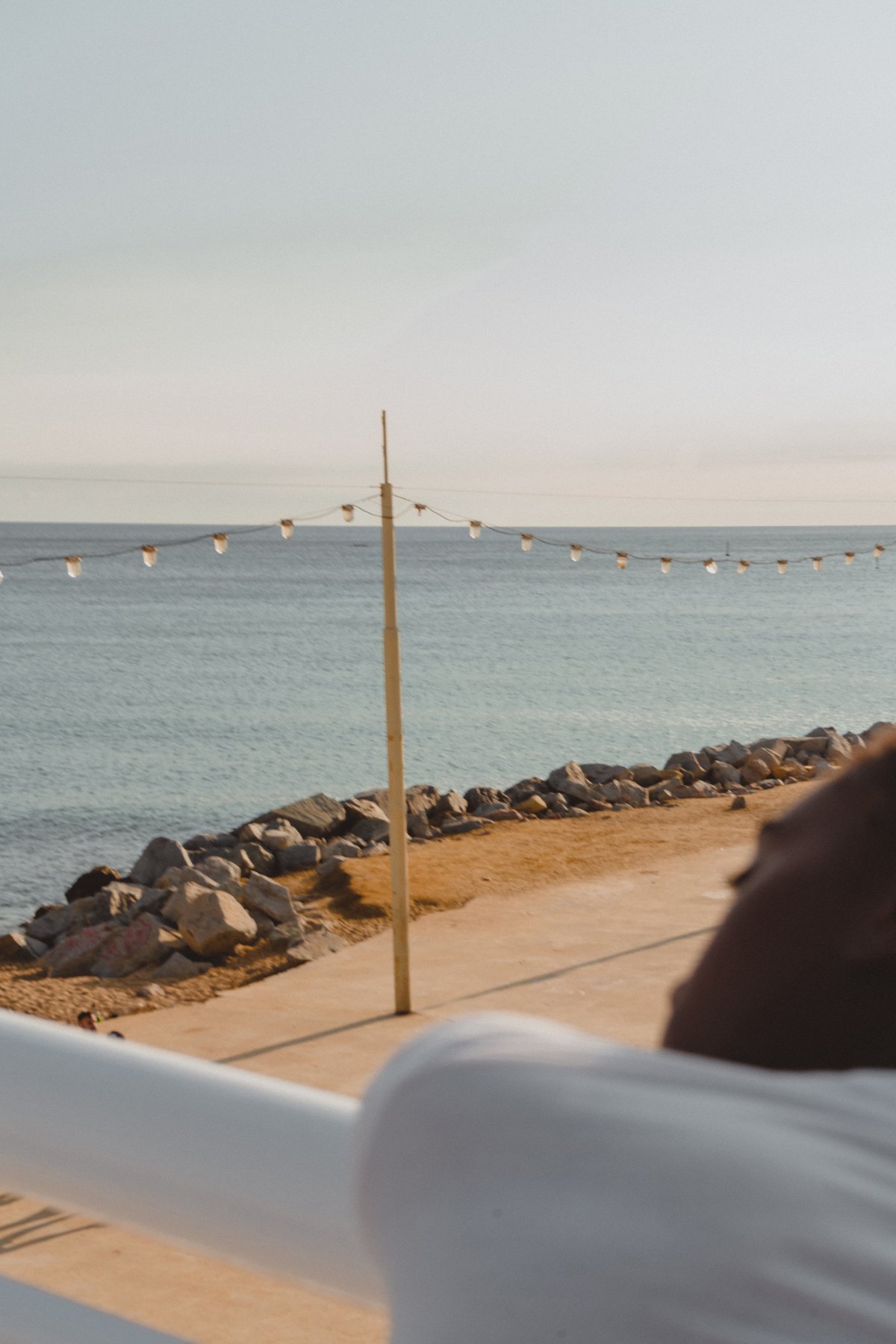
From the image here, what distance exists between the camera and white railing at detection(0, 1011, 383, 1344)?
1008mm

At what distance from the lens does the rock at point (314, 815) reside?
2344 centimetres

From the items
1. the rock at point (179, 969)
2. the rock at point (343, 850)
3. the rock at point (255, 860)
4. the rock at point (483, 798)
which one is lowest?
the rock at point (483, 798)

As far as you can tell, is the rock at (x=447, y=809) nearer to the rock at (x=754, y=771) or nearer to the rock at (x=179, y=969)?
the rock at (x=754, y=771)

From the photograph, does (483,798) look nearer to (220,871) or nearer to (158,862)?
(158,862)

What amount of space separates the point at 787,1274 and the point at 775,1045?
0.10 meters

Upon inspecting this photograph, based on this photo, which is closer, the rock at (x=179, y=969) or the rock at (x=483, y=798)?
the rock at (x=179, y=969)

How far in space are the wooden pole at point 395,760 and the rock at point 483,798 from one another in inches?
530

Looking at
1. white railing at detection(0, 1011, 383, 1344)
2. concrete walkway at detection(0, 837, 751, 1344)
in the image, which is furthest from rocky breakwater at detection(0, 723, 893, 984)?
white railing at detection(0, 1011, 383, 1344)

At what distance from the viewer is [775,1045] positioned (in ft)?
1.92

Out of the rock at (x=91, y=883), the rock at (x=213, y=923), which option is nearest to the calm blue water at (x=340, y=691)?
the rock at (x=91, y=883)

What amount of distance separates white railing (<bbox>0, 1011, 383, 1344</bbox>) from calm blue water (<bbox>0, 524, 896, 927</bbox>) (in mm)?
21641

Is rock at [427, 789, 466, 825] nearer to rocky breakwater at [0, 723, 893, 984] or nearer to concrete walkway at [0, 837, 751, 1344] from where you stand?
rocky breakwater at [0, 723, 893, 984]

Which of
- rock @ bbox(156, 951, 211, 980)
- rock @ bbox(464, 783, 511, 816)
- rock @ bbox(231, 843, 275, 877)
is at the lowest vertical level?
rock @ bbox(464, 783, 511, 816)

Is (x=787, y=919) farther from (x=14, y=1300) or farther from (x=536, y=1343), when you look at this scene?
(x=14, y=1300)
